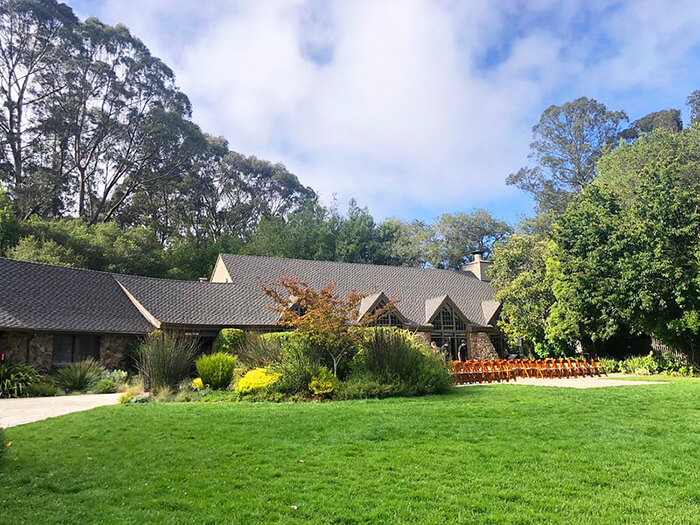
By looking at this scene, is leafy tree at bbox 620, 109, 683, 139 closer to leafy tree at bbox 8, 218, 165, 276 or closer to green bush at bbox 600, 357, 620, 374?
green bush at bbox 600, 357, 620, 374

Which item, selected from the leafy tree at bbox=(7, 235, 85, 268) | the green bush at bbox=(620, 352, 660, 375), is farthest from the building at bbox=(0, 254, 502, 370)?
the green bush at bbox=(620, 352, 660, 375)

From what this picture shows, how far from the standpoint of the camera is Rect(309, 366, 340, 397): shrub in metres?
12.0

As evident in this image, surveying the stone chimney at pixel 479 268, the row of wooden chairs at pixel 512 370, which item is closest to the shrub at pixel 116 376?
the row of wooden chairs at pixel 512 370

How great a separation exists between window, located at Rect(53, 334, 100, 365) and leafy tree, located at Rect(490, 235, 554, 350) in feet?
66.8

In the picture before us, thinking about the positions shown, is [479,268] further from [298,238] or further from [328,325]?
[328,325]

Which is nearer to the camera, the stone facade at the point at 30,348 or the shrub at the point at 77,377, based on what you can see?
the shrub at the point at 77,377

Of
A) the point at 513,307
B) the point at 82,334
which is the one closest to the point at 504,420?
the point at 82,334

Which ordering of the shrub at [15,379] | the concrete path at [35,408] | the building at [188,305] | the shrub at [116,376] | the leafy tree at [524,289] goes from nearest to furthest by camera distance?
the concrete path at [35,408] → the shrub at [15,379] → the shrub at [116,376] → the building at [188,305] → the leafy tree at [524,289]

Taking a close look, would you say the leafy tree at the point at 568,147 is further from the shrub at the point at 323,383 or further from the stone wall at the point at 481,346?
the shrub at the point at 323,383

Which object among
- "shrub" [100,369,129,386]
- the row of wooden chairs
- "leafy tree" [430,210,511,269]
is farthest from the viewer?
"leafy tree" [430,210,511,269]

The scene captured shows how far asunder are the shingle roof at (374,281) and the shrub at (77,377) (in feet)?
29.8

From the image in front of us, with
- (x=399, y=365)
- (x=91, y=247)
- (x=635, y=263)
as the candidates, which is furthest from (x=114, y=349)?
(x=635, y=263)

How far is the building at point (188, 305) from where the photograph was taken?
1895 centimetres

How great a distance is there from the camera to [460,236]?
51.0 metres
